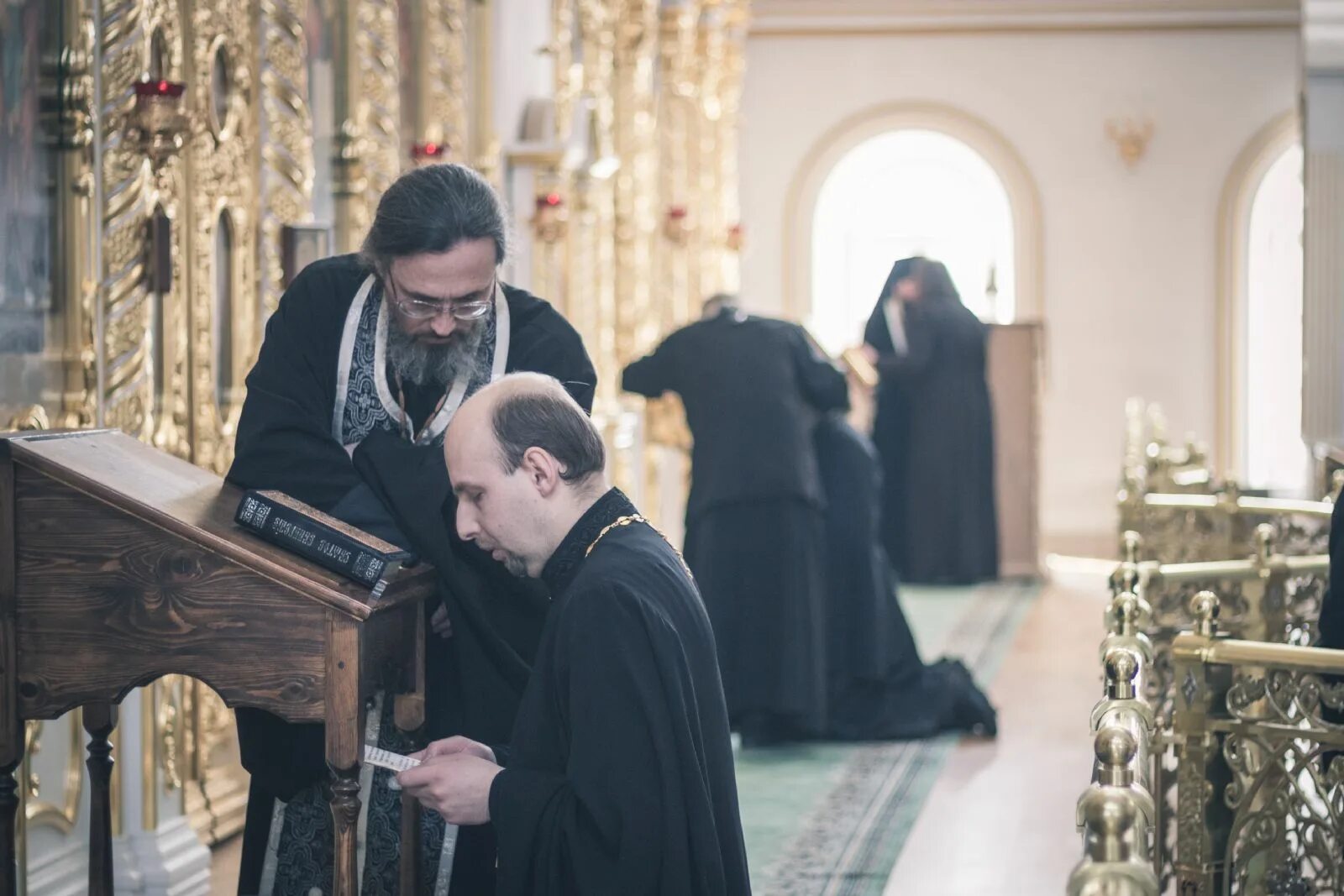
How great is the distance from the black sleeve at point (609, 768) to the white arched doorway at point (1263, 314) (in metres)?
13.8

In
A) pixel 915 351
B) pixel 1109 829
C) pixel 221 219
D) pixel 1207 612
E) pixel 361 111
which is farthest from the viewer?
pixel 915 351

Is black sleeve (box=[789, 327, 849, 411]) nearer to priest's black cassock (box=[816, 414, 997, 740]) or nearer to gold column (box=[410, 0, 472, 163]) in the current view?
priest's black cassock (box=[816, 414, 997, 740])

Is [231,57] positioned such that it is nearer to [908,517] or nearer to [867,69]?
[908,517]

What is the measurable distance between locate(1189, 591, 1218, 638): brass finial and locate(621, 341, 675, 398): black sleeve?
4017mm

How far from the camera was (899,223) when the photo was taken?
56.4ft

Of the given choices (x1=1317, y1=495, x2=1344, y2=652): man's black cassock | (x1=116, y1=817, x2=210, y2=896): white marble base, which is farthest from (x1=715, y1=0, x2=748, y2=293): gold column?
(x1=1317, y1=495, x2=1344, y2=652): man's black cassock

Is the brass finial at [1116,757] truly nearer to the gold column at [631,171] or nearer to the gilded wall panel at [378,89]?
the gilded wall panel at [378,89]

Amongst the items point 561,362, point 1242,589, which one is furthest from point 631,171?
point 561,362

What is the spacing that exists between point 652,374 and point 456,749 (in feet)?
15.7

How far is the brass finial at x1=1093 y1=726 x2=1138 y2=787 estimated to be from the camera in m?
2.27

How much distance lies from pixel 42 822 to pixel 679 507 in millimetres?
9895

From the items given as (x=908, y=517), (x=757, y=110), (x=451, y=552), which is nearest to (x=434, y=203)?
(x=451, y=552)

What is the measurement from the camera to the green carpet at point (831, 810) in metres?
5.33

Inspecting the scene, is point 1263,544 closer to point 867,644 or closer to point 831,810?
point 831,810
